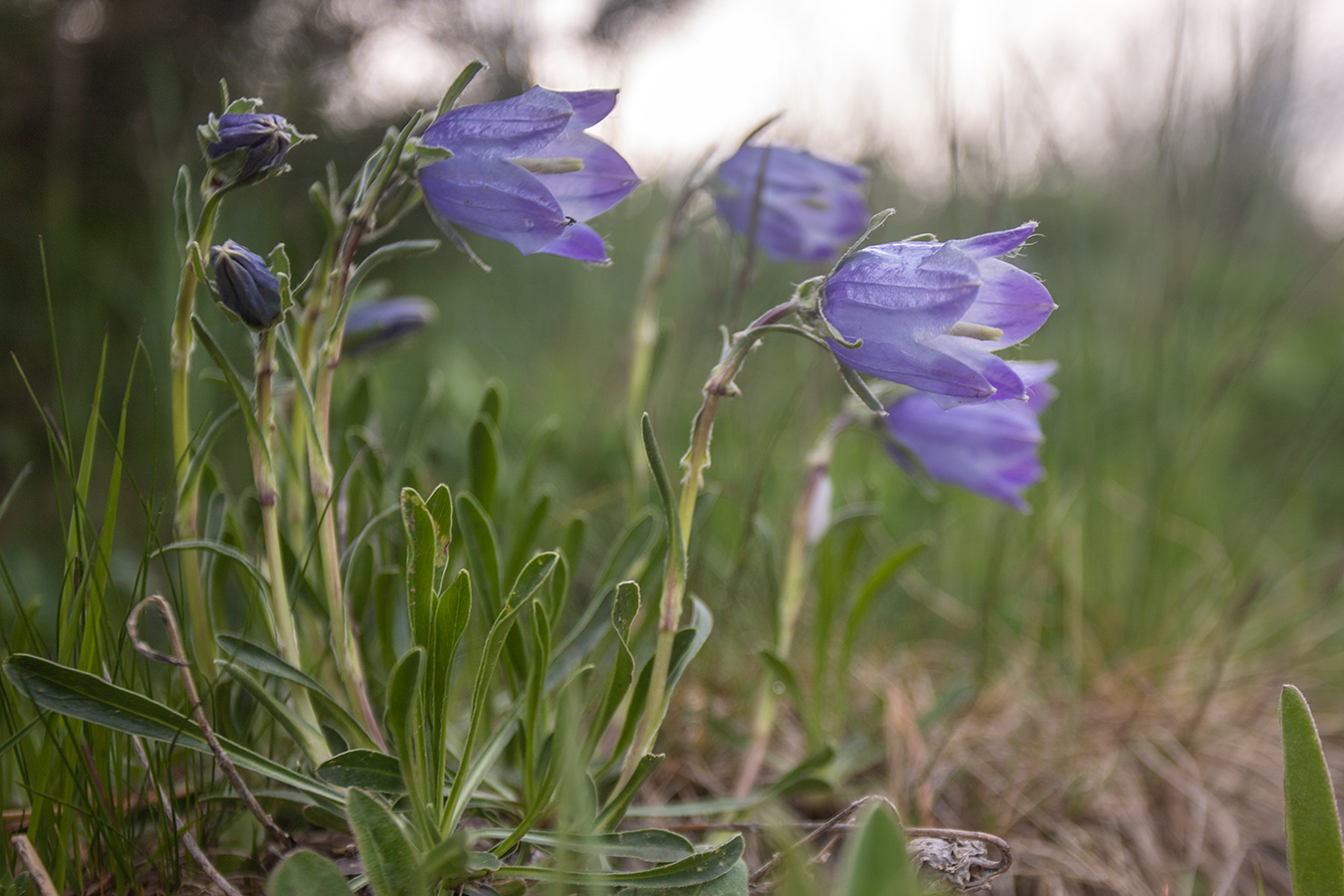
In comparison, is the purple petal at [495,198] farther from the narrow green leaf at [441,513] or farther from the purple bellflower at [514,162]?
the narrow green leaf at [441,513]

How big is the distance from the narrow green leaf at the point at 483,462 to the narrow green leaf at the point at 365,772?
1.86ft

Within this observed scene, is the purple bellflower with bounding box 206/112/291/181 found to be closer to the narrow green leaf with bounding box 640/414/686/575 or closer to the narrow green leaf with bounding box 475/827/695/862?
the narrow green leaf with bounding box 640/414/686/575

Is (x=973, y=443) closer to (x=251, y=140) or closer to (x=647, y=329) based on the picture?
(x=647, y=329)

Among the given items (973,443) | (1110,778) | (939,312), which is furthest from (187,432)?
(1110,778)

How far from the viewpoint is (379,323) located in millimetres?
1698

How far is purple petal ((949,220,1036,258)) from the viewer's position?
100cm

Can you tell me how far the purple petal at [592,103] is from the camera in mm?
1135

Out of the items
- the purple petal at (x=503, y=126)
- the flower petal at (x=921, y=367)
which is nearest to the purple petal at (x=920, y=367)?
the flower petal at (x=921, y=367)

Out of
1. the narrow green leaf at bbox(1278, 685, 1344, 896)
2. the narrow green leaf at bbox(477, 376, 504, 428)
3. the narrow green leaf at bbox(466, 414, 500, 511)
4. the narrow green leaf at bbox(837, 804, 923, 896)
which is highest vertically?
the narrow green leaf at bbox(477, 376, 504, 428)

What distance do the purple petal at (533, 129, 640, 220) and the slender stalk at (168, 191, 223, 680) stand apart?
0.44m

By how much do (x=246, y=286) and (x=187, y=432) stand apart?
0.28 m

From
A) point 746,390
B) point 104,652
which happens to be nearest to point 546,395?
point 746,390

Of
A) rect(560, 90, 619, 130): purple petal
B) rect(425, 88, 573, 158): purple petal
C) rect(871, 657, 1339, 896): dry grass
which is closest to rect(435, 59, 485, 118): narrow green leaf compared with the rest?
rect(425, 88, 573, 158): purple petal

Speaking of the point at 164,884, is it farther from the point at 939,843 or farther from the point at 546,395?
the point at 546,395
